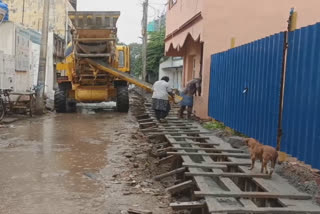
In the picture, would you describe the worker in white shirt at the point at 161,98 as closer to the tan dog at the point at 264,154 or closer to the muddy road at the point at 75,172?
the muddy road at the point at 75,172

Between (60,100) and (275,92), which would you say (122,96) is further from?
(275,92)

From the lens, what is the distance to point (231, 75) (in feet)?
31.9

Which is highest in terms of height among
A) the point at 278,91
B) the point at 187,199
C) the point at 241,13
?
the point at 241,13

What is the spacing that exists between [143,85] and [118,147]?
653 cm

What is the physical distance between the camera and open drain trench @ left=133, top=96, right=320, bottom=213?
420 centimetres

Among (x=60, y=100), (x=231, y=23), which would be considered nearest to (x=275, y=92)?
(x=231, y=23)

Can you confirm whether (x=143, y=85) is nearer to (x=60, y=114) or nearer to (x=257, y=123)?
(x=60, y=114)

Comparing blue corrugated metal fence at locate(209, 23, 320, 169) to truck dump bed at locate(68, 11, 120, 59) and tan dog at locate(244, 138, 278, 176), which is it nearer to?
tan dog at locate(244, 138, 278, 176)

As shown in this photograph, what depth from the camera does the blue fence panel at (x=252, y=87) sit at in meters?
6.67

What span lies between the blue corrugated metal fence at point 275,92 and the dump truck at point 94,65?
538 centimetres

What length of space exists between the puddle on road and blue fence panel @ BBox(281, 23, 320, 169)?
280 centimetres

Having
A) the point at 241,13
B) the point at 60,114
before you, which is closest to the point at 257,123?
the point at 241,13

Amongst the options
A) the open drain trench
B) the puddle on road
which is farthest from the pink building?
the open drain trench

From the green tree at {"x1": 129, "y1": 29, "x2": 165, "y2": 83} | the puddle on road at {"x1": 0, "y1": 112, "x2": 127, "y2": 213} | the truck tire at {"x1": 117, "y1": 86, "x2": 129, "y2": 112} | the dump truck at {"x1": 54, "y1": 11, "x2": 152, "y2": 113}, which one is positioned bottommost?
the puddle on road at {"x1": 0, "y1": 112, "x2": 127, "y2": 213}
